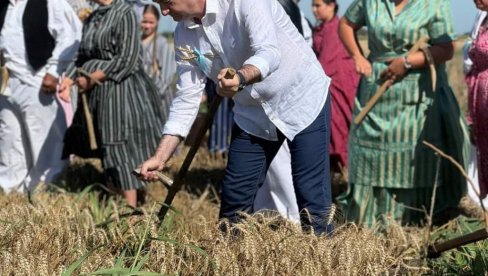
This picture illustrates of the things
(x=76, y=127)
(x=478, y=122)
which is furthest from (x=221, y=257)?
(x=76, y=127)

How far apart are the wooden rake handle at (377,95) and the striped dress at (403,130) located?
0.13ft

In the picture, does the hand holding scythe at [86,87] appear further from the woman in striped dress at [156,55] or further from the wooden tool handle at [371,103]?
the woman in striped dress at [156,55]

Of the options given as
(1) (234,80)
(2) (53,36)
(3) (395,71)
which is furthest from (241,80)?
(2) (53,36)

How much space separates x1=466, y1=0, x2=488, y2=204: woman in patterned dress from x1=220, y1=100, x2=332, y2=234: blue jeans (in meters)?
1.14

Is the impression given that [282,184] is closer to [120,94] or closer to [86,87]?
[120,94]

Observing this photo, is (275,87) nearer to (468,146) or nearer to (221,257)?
(221,257)

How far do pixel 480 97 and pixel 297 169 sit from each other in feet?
4.25

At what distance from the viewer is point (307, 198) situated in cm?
411

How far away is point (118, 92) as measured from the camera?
6.20 meters

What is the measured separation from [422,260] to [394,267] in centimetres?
38

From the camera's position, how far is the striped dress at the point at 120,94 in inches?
238

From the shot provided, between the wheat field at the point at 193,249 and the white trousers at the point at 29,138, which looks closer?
the wheat field at the point at 193,249

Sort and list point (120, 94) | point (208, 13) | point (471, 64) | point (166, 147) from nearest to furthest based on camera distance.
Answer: point (208, 13)
point (166, 147)
point (471, 64)
point (120, 94)

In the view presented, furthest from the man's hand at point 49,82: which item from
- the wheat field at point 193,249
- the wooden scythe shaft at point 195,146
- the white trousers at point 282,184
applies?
the wooden scythe shaft at point 195,146
